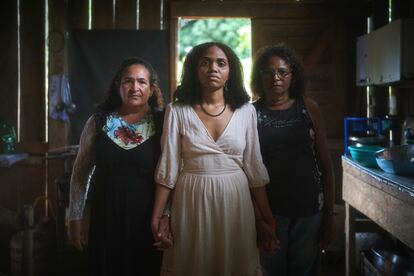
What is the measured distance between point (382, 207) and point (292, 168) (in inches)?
31.5

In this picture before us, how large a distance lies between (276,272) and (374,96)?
106 inches

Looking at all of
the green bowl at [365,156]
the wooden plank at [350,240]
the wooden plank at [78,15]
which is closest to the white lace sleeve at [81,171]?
the green bowl at [365,156]

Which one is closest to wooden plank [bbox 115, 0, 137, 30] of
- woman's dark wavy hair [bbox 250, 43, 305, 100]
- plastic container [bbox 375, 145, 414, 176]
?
woman's dark wavy hair [bbox 250, 43, 305, 100]

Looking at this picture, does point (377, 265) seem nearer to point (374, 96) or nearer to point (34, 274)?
point (374, 96)

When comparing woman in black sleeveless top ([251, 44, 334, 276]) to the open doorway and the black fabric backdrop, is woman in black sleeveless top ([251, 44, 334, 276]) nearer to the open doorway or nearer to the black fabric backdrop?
the black fabric backdrop

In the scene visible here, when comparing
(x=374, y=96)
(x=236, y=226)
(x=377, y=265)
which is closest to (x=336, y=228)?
(x=377, y=265)

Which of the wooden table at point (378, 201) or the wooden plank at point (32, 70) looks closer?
the wooden table at point (378, 201)

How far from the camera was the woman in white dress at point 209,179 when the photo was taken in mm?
2006

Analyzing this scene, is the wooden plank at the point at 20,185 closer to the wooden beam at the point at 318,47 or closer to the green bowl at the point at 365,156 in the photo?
the wooden beam at the point at 318,47

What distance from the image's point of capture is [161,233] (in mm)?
2025

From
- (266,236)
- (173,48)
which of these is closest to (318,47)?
(173,48)

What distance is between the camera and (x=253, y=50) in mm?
4590

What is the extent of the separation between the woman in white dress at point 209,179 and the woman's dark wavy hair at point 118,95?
0.29 metres

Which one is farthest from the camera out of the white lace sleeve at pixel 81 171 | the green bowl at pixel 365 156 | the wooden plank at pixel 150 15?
the wooden plank at pixel 150 15
